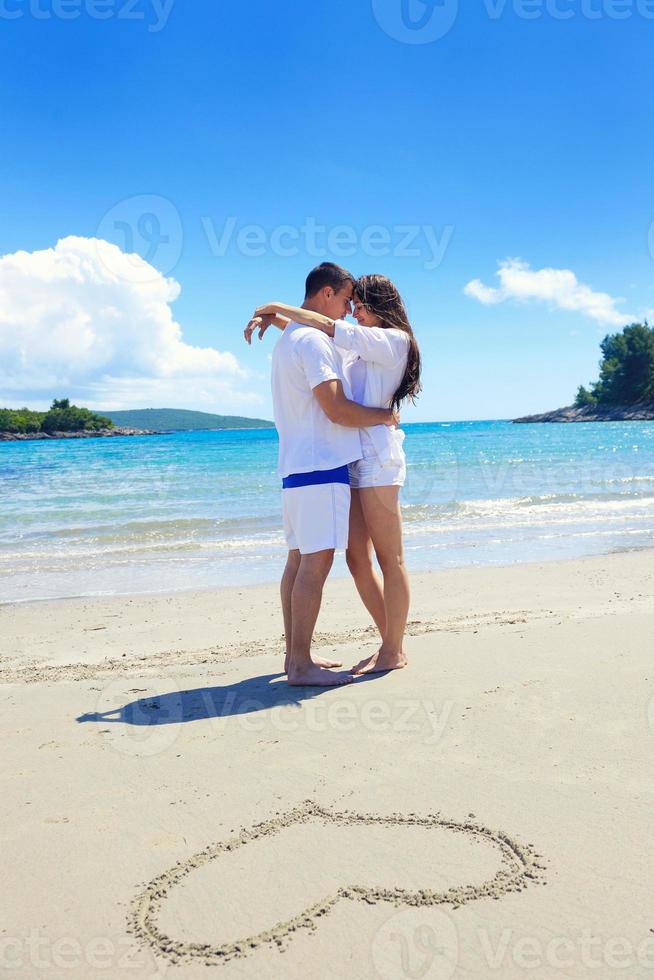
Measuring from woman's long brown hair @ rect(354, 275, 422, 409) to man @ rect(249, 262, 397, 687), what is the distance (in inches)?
6.8

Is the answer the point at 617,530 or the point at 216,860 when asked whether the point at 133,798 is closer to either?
the point at 216,860

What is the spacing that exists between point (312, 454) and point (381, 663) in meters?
1.23

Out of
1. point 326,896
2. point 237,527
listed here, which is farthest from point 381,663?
point 237,527

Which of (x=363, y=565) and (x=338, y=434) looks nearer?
(x=338, y=434)

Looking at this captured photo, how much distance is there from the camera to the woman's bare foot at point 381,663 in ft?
13.5

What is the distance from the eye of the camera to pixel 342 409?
12.6ft

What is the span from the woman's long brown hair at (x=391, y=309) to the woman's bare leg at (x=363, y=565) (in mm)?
693

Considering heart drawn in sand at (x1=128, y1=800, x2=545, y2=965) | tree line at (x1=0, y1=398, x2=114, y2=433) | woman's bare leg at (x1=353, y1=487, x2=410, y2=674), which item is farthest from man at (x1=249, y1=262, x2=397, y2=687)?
tree line at (x1=0, y1=398, x2=114, y2=433)

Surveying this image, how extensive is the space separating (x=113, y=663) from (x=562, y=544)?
21.8 ft

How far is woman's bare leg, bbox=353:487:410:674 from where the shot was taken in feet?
13.5

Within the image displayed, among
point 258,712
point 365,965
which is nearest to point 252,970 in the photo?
point 365,965

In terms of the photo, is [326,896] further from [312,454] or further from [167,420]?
[167,420]

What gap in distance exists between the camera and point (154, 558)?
9680 millimetres

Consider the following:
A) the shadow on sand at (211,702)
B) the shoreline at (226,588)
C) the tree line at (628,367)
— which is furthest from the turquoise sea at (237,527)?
the tree line at (628,367)
